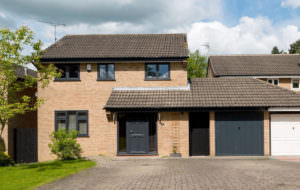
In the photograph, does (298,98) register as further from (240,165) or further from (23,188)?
(23,188)

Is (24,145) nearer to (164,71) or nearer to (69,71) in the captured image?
(69,71)

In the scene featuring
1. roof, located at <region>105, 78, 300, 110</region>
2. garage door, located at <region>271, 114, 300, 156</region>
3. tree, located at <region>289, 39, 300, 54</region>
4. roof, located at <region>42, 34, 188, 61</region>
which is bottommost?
garage door, located at <region>271, 114, 300, 156</region>

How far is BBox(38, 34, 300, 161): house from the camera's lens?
1429cm

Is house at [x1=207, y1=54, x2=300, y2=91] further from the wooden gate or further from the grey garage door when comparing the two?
the wooden gate

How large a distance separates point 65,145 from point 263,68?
78.6 feet

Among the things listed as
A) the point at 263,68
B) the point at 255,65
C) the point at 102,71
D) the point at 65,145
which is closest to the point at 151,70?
the point at 102,71

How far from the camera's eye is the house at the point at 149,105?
46.9 ft

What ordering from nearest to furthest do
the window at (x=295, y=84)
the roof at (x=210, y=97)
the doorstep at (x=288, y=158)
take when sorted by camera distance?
1. the doorstep at (x=288, y=158)
2. the roof at (x=210, y=97)
3. the window at (x=295, y=84)

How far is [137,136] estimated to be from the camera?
1456cm

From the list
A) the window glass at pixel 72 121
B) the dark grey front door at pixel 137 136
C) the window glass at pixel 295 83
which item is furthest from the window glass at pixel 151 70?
the window glass at pixel 295 83

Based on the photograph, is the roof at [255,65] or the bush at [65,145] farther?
the roof at [255,65]

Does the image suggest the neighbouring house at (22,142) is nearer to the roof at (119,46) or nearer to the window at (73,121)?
the window at (73,121)

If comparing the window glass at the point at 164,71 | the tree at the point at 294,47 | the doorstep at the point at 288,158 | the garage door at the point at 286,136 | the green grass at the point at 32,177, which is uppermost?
the tree at the point at 294,47

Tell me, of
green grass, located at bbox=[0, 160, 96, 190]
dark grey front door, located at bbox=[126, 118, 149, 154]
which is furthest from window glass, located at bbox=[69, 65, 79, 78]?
green grass, located at bbox=[0, 160, 96, 190]
